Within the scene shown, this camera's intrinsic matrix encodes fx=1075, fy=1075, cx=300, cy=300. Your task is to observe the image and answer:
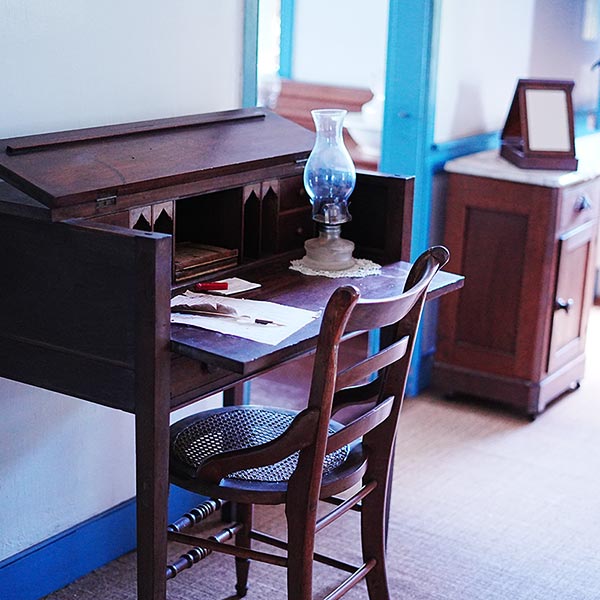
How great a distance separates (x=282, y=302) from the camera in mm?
2293

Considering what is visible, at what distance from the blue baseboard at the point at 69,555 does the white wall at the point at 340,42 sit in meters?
2.85

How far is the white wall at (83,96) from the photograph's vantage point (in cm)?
236

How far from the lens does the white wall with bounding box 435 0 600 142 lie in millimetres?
3973

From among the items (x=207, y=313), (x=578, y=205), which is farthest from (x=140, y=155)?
(x=578, y=205)

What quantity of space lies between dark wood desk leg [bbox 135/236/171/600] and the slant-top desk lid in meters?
0.26

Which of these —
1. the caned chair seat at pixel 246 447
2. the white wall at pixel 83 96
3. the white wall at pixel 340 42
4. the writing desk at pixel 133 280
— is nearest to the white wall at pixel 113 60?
the white wall at pixel 83 96

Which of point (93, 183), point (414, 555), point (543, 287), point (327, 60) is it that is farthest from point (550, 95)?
point (93, 183)

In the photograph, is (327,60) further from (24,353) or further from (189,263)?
(24,353)

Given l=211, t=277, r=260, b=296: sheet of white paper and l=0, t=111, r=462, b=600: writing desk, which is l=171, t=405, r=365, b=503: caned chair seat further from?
l=211, t=277, r=260, b=296: sheet of white paper

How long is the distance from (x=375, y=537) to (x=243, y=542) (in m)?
0.42

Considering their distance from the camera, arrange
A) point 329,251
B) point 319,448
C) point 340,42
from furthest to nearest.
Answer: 1. point 340,42
2. point 329,251
3. point 319,448

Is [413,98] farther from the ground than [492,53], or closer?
closer

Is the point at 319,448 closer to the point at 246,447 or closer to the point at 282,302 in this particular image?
the point at 246,447

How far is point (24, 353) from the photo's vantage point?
2133mm
